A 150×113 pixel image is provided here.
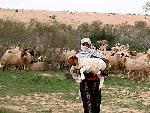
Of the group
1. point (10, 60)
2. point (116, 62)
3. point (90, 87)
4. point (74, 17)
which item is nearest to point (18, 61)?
point (10, 60)

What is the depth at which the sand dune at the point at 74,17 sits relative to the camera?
2837 inches

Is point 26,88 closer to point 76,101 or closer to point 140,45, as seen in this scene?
point 76,101

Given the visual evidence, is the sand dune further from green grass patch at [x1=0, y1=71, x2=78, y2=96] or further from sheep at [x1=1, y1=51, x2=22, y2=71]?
green grass patch at [x1=0, y1=71, x2=78, y2=96]

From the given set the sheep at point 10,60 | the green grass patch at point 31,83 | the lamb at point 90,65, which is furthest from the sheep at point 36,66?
the lamb at point 90,65

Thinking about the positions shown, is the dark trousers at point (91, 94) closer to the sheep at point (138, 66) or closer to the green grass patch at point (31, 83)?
the green grass patch at point (31, 83)

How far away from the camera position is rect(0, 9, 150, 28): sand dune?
72062 millimetres

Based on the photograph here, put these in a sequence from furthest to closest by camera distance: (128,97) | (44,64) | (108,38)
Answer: (108,38), (44,64), (128,97)

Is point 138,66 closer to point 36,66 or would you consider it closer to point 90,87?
point 36,66

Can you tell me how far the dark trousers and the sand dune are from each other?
189 ft

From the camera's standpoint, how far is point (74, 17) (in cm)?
7844

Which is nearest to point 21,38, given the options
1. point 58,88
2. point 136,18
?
point 58,88

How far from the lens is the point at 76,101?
18.3 metres

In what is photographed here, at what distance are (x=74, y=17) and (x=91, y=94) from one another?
67084mm

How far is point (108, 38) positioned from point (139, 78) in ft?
55.0
